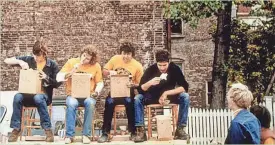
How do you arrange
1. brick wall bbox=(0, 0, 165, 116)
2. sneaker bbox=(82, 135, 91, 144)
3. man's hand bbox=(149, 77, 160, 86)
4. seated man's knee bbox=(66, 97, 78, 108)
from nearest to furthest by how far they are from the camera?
1. sneaker bbox=(82, 135, 91, 144)
2. seated man's knee bbox=(66, 97, 78, 108)
3. man's hand bbox=(149, 77, 160, 86)
4. brick wall bbox=(0, 0, 165, 116)

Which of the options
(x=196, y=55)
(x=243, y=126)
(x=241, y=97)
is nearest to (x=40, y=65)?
(x=241, y=97)

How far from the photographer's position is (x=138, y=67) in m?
7.32

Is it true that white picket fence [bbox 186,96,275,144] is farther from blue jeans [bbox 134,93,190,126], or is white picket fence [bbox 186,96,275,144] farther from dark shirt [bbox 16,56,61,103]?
dark shirt [bbox 16,56,61,103]

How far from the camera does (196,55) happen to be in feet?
68.7

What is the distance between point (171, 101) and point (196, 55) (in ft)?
45.5

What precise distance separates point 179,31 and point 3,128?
444 inches

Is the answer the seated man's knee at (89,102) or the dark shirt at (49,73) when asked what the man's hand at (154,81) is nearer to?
the seated man's knee at (89,102)

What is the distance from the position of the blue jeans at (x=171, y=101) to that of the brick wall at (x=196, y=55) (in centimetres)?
1361

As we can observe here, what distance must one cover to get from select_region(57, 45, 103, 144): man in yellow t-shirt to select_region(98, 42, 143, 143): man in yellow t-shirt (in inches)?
7.6

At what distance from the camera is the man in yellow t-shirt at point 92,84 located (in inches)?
267

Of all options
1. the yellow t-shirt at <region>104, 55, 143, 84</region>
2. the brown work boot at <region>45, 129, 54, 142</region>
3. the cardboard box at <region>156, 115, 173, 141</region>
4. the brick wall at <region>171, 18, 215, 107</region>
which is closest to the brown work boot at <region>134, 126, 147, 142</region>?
the cardboard box at <region>156, 115, 173, 141</region>

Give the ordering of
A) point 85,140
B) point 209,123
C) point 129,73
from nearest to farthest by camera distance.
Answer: point 85,140
point 129,73
point 209,123

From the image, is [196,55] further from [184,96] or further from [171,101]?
[184,96]

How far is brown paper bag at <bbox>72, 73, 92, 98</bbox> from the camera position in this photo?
273 inches
